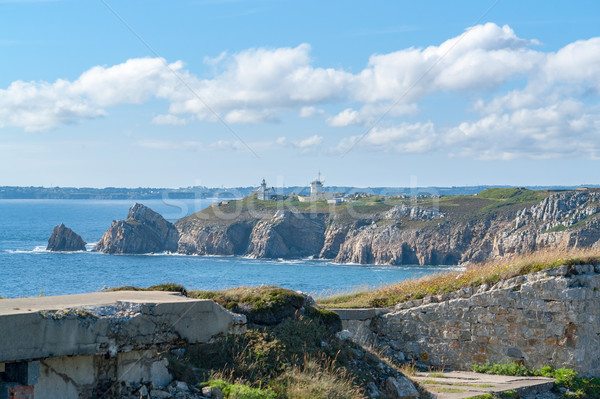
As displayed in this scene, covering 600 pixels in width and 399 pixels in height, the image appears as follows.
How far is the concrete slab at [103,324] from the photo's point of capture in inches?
244

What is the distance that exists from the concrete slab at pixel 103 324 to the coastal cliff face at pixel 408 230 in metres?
87.8

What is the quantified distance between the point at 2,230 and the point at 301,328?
176272 mm

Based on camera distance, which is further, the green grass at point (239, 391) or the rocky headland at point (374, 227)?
the rocky headland at point (374, 227)

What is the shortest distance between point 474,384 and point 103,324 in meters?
7.59

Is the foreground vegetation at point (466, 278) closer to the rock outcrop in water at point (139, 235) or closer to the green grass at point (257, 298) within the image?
the green grass at point (257, 298)

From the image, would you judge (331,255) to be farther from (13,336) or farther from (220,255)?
(13,336)

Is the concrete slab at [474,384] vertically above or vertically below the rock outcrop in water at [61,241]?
above

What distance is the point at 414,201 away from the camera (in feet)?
437

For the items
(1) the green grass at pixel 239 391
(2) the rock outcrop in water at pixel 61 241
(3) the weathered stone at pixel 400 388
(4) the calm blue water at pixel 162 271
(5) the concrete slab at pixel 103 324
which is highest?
(5) the concrete slab at pixel 103 324

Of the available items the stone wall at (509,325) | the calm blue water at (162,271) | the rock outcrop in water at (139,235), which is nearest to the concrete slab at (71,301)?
the stone wall at (509,325)

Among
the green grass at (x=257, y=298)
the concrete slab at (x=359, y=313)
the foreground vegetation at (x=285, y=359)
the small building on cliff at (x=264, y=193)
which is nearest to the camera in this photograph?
the foreground vegetation at (x=285, y=359)

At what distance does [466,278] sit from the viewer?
14.4m

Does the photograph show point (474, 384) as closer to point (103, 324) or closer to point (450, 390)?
point (450, 390)

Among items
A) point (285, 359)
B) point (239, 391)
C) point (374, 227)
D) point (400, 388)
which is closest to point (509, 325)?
point (400, 388)
